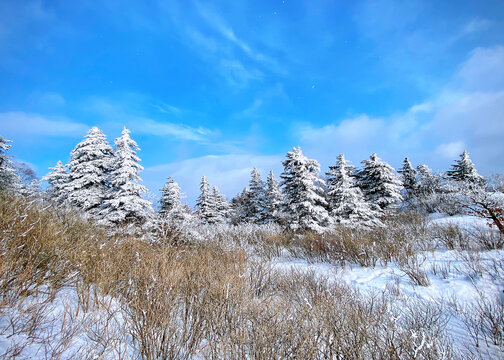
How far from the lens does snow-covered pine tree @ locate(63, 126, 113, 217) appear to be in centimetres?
1528

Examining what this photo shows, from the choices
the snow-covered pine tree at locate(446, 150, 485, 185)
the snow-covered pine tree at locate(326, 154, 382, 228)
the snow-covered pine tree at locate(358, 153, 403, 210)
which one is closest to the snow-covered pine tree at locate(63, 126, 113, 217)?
the snow-covered pine tree at locate(326, 154, 382, 228)

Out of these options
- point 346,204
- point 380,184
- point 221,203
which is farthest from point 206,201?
point 380,184

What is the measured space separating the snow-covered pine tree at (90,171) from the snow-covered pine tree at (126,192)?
4.72 feet

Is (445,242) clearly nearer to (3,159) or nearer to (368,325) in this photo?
(368,325)

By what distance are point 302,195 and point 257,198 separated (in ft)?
42.4

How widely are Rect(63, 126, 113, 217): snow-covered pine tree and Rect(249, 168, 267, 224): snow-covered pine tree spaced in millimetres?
16300

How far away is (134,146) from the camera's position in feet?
50.4

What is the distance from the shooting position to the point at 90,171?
637 inches

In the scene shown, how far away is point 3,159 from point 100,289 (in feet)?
77.9

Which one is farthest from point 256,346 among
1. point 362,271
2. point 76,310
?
point 362,271

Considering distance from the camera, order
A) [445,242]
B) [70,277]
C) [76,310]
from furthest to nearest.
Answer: [445,242]
[70,277]
[76,310]


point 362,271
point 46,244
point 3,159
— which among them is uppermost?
point 3,159

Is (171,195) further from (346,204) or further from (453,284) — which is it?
(453,284)

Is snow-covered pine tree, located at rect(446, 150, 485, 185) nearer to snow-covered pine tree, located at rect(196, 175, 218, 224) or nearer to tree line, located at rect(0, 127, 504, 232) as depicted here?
tree line, located at rect(0, 127, 504, 232)
